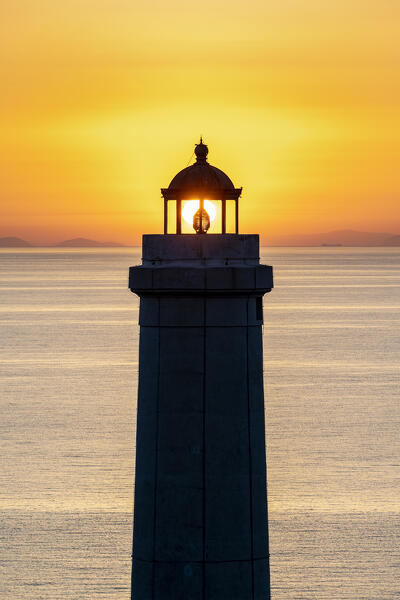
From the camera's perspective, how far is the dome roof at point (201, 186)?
9688mm

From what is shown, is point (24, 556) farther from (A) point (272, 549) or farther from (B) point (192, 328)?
(B) point (192, 328)

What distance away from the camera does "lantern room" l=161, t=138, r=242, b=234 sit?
9609 mm

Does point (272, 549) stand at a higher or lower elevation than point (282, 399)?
lower

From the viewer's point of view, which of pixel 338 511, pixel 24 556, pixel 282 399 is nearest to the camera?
pixel 24 556

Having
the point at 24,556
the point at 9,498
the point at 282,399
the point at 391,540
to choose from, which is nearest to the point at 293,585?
the point at 391,540

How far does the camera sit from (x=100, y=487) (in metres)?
40.9

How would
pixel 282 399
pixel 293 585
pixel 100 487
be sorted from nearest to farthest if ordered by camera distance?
pixel 293 585 < pixel 100 487 < pixel 282 399

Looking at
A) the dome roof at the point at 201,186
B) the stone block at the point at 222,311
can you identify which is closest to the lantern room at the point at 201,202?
the dome roof at the point at 201,186

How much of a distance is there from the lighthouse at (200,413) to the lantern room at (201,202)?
0.7 inches

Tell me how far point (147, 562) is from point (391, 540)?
A: 27.7m

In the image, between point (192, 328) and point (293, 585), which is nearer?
point (192, 328)

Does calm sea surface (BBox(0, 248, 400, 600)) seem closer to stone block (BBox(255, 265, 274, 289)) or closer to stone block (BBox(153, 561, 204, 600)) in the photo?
stone block (BBox(153, 561, 204, 600))

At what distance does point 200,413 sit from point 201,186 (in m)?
2.16

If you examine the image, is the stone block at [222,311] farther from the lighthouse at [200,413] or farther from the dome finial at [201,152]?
→ the dome finial at [201,152]
